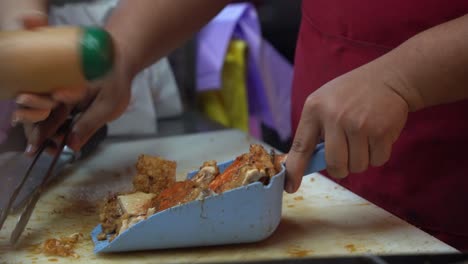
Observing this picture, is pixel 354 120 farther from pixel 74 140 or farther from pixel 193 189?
pixel 74 140

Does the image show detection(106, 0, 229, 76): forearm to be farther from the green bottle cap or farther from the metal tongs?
the green bottle cap

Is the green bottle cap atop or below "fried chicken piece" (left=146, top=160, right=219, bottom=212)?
atop

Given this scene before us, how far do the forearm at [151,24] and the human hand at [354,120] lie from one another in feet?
1.28

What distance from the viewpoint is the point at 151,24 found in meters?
1.11

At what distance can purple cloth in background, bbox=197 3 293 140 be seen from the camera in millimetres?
1699

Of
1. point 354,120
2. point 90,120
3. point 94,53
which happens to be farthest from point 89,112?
point 94,53

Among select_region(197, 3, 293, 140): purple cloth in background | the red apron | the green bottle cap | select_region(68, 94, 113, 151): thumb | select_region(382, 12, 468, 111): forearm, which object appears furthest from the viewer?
select_region(197, 3, 293, 140): purple cloth in background

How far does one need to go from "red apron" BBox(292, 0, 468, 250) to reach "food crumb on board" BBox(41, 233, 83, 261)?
1.50 ft

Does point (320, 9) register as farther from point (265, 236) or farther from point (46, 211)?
point (46, 211)

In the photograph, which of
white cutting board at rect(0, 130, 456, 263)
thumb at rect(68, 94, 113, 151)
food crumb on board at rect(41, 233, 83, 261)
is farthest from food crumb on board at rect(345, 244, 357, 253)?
thumb at rect(68, 94, 113, 151)

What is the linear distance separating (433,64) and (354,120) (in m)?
0.12

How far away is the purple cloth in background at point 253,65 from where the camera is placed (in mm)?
1699

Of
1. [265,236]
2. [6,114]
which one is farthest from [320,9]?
[6,114]

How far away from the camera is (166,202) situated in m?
0.84
